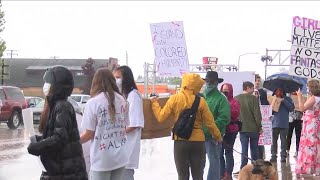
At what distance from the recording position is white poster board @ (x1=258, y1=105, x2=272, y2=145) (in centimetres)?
1259

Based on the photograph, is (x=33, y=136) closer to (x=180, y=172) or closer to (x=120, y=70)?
(x=120, y=70)

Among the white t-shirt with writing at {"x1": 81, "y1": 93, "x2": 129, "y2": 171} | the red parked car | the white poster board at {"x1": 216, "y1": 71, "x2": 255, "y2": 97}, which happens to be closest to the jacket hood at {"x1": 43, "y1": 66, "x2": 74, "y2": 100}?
the white t-shirt with writing at {"x1": 81, "y1": 93, "x2": 129, "y2": 171}

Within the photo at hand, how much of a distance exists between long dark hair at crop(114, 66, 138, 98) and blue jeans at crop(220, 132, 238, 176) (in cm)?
335

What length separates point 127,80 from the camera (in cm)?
675

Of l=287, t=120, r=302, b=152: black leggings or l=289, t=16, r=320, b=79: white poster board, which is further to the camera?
l=287, t=120, r=302, b=152: black leggings

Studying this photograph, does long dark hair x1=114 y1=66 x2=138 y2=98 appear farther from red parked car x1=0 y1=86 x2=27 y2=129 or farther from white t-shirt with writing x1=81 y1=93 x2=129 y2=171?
red parked car x1=0 y1=86 x2=27 y2=129

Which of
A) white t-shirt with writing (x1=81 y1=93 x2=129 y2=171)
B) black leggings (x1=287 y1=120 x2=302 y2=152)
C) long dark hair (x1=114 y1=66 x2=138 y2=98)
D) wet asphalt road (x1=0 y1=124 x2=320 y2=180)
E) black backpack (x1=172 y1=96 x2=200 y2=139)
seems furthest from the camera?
black leggings (x1=287 y1=120 x2=302 y2=152)

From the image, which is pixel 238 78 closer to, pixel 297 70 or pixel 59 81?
pixel 297 70

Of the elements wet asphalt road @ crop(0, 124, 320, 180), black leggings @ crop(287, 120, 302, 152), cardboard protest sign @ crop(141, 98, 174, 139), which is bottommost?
wet asphalt road @ crop(0, 124, 320, 180)

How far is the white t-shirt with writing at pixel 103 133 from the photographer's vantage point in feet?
18.6

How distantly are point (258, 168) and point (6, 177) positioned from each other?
16.8 feet

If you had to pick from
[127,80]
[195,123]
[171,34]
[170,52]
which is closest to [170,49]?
[170,52]

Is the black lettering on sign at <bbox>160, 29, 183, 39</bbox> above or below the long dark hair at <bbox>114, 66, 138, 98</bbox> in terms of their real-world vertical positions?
above

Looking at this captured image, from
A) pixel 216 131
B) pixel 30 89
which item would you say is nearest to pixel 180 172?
pixel 216 131
